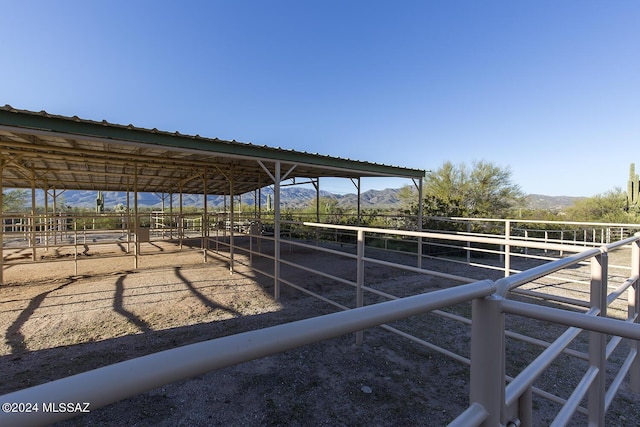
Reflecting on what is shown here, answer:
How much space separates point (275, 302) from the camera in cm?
461

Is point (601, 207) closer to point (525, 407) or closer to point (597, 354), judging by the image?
point (597, 354)

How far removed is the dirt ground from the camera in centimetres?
219

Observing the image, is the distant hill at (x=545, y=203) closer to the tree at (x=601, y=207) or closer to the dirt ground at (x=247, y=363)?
the tree at (x=601, y=207)

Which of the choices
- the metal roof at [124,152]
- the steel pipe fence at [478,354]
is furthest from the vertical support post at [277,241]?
the steel pipe fence at [478,354]

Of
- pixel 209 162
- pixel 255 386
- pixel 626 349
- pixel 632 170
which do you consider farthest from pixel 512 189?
pixel 255 386

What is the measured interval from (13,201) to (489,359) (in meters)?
27.5

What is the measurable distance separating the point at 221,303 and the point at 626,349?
16.2 feet

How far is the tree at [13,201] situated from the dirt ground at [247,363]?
19.1 m

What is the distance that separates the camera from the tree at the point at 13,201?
18.6m

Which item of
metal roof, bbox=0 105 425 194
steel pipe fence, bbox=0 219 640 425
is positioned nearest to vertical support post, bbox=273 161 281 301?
metal roof, bbox=0 105 425 194

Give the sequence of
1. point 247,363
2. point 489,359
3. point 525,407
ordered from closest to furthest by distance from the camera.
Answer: point 489,359 < point 525,407 < point 247,363

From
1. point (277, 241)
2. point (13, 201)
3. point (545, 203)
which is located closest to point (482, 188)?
point (277, 241)

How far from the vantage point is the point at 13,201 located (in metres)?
19.2

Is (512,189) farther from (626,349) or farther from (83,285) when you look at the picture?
(83,285)
